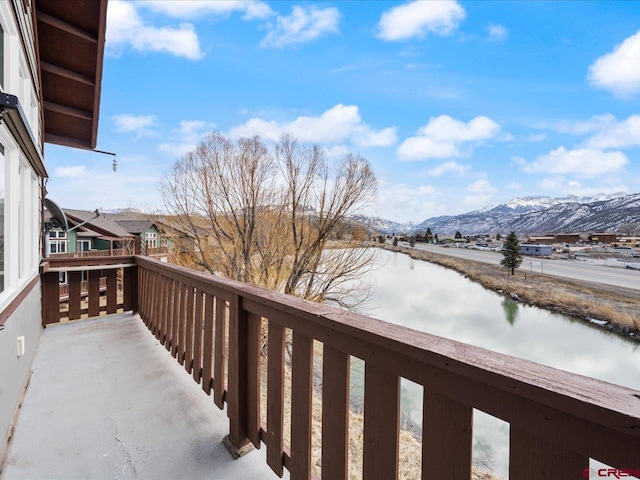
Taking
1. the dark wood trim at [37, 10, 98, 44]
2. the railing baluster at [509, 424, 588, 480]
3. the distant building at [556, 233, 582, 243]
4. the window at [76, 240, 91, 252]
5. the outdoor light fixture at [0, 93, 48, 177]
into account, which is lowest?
the window at [76, 240, 91, 252]

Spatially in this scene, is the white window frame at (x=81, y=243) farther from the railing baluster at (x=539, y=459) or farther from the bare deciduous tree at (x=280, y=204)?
the railing baluster at (x=539, y=459)

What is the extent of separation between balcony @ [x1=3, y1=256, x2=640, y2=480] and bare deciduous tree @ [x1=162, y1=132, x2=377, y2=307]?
17.3ft

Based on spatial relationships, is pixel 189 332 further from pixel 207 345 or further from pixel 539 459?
pixel 539 459

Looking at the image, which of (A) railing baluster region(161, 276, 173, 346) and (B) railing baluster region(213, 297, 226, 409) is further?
(A) railing baluster region(161, 276, 173, 346)

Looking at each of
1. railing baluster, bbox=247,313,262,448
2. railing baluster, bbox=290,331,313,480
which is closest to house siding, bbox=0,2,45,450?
railing baluster, bbox=247,313,262,448

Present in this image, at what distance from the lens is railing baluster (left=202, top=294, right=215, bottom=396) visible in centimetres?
190

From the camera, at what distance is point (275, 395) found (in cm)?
136

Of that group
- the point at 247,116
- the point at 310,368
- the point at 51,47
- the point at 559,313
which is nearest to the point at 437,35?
the point at 247,116

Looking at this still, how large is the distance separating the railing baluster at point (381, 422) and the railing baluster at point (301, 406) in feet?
0.97

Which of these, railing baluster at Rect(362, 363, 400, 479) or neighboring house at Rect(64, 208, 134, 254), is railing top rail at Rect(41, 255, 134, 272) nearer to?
railing baluster at Rect(362, 363, 400, 479)

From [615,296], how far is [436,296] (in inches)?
339

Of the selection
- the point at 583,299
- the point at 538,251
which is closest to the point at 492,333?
the point at 538,251

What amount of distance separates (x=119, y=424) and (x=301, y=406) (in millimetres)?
1341

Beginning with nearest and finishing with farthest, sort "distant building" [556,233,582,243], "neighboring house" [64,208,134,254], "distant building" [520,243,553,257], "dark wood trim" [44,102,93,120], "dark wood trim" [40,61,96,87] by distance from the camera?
"dark wood trim" [40,61,96,87] → "dark wood trim" [44,102,93,120] → "distant building" [520,243,553,257] → "distant building" [556,233,582,243] → "neighboring house" [64,208,134,254]
